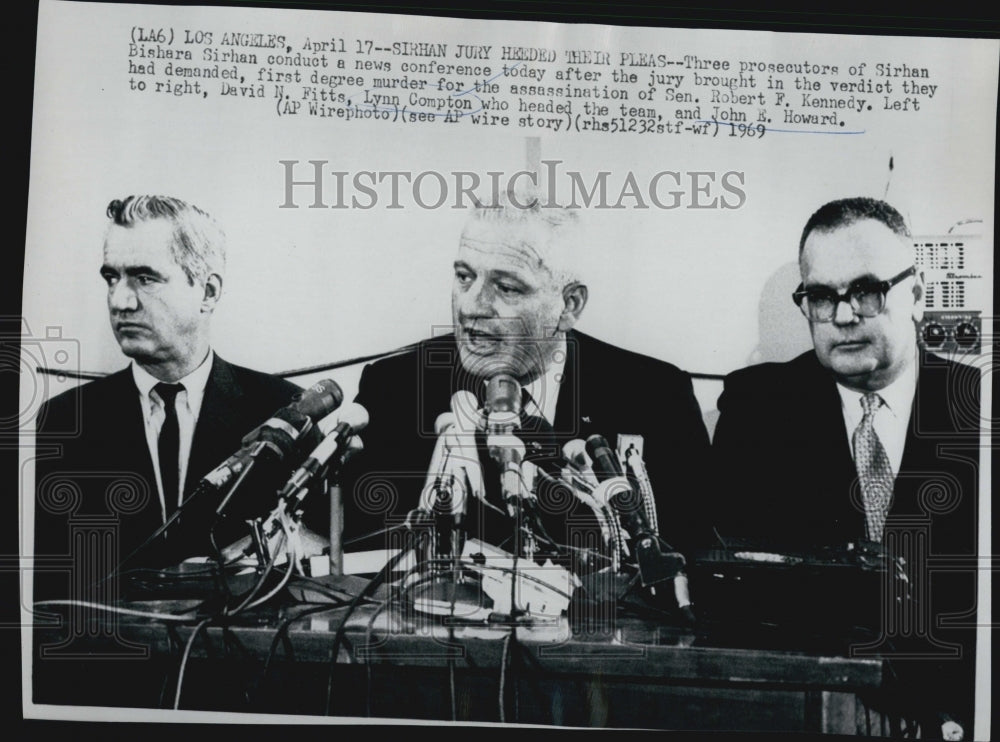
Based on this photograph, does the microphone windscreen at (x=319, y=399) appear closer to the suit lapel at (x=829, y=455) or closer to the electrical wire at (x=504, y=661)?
the electrical wire at (x=504, y=661)

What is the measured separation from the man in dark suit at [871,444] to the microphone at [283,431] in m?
0.73

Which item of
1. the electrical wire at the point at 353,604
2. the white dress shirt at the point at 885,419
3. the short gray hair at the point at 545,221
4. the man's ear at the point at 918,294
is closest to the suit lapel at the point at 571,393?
the short gray hair at the point at 545,221

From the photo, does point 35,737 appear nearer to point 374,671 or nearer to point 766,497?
point 374,671

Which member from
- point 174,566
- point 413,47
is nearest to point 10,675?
point 174,566

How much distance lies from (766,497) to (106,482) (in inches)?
47.7

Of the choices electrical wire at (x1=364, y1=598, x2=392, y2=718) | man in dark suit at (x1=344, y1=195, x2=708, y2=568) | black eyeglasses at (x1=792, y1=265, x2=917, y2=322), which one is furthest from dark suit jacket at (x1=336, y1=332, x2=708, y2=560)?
black eyeglasses at (x1=792, y1=265, x2=917, y2=322)

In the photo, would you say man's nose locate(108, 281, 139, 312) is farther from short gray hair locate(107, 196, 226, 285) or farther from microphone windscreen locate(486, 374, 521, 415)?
microphone windscreen locate(486, 374, 521, 415)

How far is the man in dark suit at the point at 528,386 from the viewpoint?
159cm

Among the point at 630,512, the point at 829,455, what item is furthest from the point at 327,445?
the point at 829,455

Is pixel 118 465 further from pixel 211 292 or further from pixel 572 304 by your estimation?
pixel 572 304

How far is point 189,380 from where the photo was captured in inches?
63.4

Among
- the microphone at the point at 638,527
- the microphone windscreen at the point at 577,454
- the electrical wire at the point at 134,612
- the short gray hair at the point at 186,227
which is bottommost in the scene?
the electrical wire at the point at 134,612

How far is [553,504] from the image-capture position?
159 cm

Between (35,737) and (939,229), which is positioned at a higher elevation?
(939,229)
